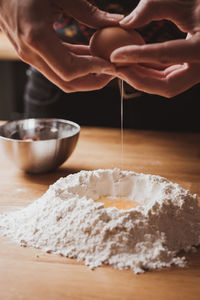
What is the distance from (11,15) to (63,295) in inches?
28.3

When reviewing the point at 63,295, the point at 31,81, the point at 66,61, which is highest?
the point at 66,61

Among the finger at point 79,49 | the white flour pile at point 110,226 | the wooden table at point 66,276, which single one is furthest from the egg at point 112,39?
the wooden table at point 66,276

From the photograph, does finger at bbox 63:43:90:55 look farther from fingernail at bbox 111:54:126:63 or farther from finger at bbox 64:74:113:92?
fingernail at bbox 111:54:126:63

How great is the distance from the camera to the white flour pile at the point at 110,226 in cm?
93

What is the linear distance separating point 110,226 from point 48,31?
0.51 metres

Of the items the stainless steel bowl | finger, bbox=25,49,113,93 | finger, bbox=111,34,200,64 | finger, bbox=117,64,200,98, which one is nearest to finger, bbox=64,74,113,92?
finger, bbox=25,49,113,93

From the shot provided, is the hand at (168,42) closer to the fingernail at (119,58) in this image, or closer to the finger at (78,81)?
the fingernail at (119,58)

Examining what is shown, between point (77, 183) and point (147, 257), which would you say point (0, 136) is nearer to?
point (77, 183)

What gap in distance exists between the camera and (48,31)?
930mm

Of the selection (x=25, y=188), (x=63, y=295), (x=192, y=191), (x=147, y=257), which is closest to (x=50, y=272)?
(x=63, y=295)

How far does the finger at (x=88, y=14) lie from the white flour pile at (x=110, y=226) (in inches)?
18.0

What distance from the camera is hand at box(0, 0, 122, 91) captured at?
36.5 inches

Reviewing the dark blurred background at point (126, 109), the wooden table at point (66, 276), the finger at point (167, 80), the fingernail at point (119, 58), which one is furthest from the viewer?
the dark blurred background at point (126, 109)

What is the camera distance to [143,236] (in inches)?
37.3
